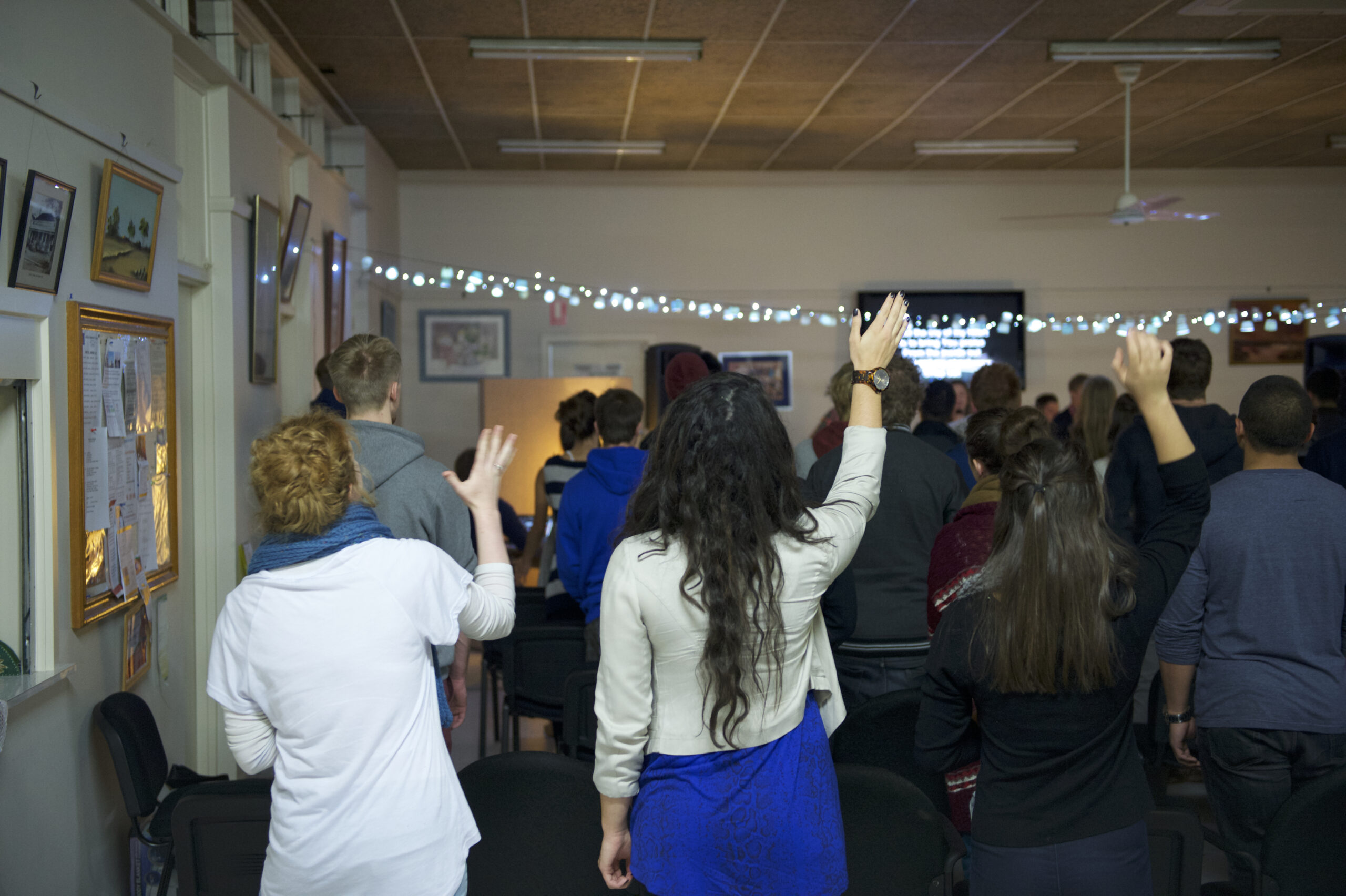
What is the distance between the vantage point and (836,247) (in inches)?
340

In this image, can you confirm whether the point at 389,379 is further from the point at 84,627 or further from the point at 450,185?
the point at 450,185

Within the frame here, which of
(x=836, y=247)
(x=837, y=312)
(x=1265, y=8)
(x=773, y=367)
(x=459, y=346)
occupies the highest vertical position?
(x=1265, y=8)

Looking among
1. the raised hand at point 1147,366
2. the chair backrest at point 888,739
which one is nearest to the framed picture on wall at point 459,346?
the chair backrest at point 888,739

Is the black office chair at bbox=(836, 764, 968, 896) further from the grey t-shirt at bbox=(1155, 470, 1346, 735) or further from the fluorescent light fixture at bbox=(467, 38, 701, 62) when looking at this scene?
the fluorescent light fixture at bbox=(467, 38, 701, 62)

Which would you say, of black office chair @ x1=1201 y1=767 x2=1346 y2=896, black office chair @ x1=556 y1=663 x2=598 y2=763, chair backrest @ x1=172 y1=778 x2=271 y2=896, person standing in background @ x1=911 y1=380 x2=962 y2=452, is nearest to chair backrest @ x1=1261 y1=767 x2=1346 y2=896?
black office chair @ x1=1201 y1=767 x2=1346 y2=896

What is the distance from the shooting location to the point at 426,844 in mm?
1664

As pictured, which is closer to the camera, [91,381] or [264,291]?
[91,381]

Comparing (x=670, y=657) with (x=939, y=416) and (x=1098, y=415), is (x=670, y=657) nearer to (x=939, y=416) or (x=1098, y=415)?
(x=939, y=416)

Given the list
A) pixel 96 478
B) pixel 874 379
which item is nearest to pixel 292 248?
pixel 96 478

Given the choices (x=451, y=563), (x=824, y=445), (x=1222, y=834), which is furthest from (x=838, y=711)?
(x=824, y=445)

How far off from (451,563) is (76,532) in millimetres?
1441

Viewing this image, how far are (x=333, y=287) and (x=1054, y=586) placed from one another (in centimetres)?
545

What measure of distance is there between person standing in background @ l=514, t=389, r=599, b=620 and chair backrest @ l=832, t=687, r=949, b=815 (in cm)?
169

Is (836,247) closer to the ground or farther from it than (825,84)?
closer to the ground
